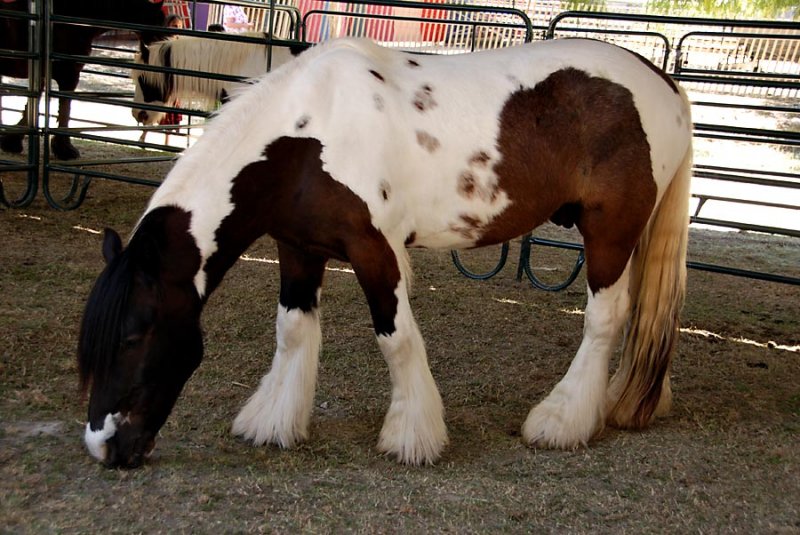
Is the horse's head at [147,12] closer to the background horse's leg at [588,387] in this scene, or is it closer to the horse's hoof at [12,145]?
the horse's hoof at [12,145]

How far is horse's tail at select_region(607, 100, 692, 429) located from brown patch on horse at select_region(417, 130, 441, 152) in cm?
98

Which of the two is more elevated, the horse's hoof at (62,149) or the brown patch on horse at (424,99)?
the brown patch on horse at (424,99)

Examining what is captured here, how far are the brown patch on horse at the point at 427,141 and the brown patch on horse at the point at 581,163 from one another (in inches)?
9.9

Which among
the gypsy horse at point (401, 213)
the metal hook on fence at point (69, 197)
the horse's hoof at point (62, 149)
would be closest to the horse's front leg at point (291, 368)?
the gypsy horse at point (401, 213)

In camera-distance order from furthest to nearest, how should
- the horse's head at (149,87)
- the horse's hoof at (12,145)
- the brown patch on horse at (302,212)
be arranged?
1. the horse's hoof at (12,145)
2. the horse's head at (149,87)
3. the brown patch on horse at (302,212)

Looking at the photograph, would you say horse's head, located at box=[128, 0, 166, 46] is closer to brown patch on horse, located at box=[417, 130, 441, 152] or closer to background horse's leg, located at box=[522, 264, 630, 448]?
brown patch on horse, located at box=[417, 130, 441, 152]

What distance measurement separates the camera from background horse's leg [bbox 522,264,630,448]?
2.95m

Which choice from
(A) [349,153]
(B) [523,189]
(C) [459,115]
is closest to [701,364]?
(B) [523,189]

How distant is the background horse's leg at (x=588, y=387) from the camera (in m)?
2.95

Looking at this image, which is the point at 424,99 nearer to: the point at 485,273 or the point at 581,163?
the point at 581,163

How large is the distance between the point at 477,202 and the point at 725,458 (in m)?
1.29

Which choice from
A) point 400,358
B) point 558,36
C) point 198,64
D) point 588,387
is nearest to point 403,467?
point 400,358

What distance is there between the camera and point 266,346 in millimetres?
3770

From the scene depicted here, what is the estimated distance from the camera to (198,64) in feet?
22.7
